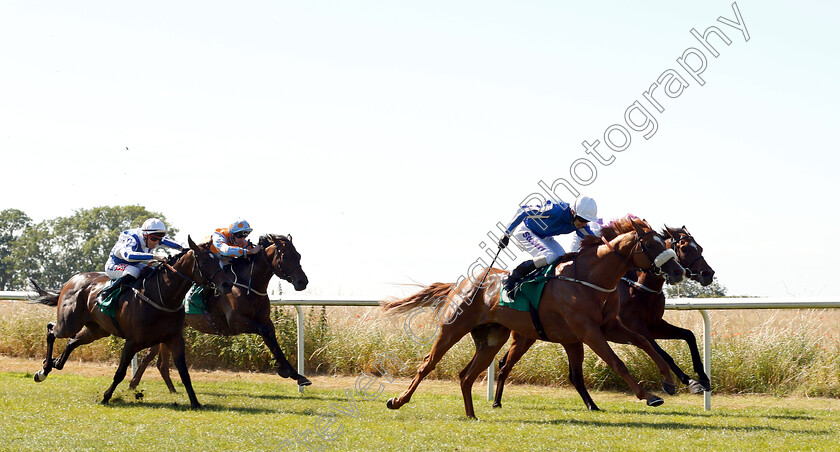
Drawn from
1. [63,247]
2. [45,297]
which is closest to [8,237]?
[63,247]

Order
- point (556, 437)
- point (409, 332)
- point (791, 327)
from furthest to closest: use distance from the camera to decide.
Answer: point (409, 332), point (791, 327), point (556, 437)

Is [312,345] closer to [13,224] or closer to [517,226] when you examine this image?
[517,226]

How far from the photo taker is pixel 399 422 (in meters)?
6.74

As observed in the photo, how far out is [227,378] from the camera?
11.2 m

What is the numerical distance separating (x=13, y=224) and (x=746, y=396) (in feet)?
151

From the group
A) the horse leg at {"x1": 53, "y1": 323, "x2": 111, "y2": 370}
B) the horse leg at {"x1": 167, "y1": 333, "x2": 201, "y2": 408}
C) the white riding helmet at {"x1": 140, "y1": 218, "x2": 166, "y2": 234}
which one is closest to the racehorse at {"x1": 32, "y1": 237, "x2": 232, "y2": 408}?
the horse leg at {"x1": 167, "y1": 333, "x2": 201, "y2": 408}

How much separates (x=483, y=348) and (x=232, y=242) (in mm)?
3658

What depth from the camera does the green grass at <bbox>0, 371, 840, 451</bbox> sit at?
5.64m

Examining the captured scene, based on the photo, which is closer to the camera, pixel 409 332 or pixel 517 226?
pixel 517 226

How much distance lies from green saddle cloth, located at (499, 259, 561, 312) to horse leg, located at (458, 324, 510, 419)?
324mm

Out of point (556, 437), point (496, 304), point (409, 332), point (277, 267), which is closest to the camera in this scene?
point (556, 437)

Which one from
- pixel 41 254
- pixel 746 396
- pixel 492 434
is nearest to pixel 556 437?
pixel 492 434

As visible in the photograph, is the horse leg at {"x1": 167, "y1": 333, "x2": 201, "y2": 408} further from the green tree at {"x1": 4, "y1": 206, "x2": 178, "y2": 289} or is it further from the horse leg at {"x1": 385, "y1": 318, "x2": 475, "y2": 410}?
the green tree at {"x1": 4, "y1": 206, "x2": 178, "y2": 289}

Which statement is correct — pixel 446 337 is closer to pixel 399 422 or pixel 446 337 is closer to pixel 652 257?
pixel 399 422
